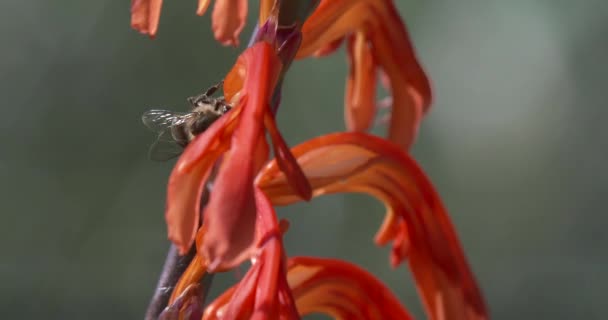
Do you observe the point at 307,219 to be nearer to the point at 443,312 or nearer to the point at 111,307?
the point at 111,307

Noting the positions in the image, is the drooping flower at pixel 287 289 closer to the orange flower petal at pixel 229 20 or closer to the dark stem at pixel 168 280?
the dark stem at pixel 168 280

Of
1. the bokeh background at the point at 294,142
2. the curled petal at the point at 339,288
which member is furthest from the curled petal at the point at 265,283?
the bokeh background at the point at 294,142

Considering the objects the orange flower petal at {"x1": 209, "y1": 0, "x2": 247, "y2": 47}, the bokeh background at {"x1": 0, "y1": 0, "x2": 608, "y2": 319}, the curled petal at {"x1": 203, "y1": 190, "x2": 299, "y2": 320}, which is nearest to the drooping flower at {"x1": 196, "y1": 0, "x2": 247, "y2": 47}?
the orange flower petal at {"x1": 209, "y1": 0, "x2": 247, "y2": 47}

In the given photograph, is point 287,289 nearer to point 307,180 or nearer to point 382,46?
point 307,180

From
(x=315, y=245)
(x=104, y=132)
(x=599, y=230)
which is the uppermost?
(x=104, y=132)

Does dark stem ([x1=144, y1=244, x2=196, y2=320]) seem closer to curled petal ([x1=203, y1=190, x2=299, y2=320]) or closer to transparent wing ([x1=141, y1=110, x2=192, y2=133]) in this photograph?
curled petal ([x1=203, y1=190, x2=299, y2=320])

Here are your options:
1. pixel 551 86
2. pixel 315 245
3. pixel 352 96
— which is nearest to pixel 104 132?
pixel 315 245
